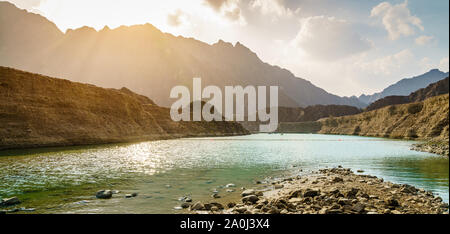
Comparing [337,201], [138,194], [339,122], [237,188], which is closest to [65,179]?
[138,194]

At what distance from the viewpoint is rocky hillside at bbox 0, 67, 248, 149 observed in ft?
143

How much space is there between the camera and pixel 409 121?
323 ft

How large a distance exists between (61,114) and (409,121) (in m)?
125

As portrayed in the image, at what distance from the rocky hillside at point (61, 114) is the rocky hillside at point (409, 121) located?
93.8 meters

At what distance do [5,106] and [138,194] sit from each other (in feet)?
158

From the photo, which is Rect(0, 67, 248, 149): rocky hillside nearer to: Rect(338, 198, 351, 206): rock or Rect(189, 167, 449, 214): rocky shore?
Rect(189, 167, 449, 214): rocky shore

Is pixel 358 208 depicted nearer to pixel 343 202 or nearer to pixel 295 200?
pixel 343 202

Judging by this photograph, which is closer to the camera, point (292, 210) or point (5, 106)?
point (292, 210)

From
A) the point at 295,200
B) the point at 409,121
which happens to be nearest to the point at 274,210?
the point at 295,200

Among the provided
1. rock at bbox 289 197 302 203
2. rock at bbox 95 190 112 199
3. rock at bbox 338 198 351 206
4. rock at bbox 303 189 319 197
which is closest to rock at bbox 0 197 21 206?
rock at bbox 95 190 112 199

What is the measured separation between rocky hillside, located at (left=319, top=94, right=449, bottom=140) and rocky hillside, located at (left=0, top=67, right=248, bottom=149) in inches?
3692

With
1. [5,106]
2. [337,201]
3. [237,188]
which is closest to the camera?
[337,201]

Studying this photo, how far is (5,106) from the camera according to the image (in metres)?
43.9
